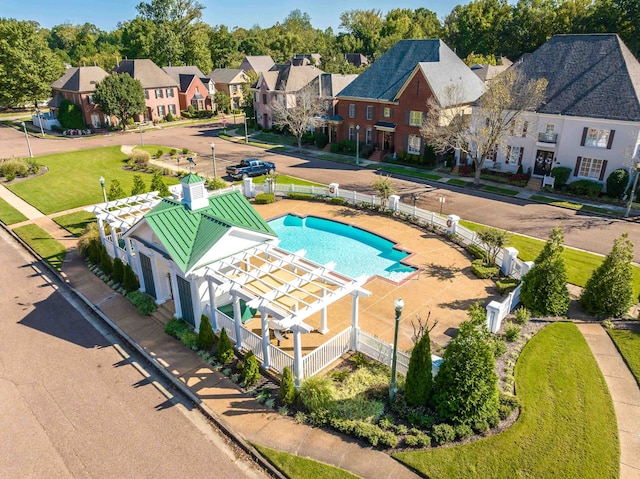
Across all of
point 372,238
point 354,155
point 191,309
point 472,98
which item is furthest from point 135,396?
point 472,98

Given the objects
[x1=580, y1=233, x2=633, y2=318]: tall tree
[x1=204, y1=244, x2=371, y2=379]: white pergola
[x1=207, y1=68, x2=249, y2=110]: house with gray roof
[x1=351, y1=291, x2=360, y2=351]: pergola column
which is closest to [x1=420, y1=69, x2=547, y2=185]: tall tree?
[x1=580, y1=233, x2=633, y2=318]: tall tree

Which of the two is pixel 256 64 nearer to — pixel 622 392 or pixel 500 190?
pixel 500 190

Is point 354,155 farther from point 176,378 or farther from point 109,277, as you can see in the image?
point 176,378

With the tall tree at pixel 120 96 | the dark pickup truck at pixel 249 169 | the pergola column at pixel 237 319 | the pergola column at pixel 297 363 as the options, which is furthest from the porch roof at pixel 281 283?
the tall tree at pixel 120 96

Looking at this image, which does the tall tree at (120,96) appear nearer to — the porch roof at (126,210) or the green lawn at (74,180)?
the green lawn at (74,180)

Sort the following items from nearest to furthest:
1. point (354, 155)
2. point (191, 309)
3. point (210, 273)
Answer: point (210, 273)
point (191, 309)
point (354, 155)
